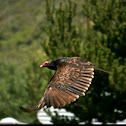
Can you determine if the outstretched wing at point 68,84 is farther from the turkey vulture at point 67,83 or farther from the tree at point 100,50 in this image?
the tree at point 100,50

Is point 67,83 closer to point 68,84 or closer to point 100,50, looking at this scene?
point 68,84

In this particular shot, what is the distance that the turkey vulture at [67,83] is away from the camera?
3928mm

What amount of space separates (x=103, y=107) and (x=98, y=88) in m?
0.62

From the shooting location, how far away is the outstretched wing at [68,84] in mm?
3951

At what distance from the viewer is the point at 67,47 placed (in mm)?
8906

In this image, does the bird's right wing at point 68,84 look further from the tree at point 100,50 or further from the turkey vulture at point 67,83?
the tree at point 100,50

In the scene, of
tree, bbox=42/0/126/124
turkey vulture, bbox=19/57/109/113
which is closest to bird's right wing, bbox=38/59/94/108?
turkey vulture, bbox=19/57/109/113

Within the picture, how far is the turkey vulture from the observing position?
393cm

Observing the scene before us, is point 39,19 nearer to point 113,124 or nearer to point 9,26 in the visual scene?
point 9,26

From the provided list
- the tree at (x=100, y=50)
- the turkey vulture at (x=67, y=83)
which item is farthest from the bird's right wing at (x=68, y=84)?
the tree at (x=100, y=50)

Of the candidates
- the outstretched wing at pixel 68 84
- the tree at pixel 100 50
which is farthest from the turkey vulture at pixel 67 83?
the tree at pixel 100 50

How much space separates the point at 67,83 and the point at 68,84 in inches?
1.7

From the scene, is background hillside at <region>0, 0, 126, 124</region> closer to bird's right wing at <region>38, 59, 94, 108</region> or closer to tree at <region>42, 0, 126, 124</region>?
tree at <region>42, 0, 126, 124</region>

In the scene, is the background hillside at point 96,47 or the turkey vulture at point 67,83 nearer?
the turkey vulture at point 67,83
